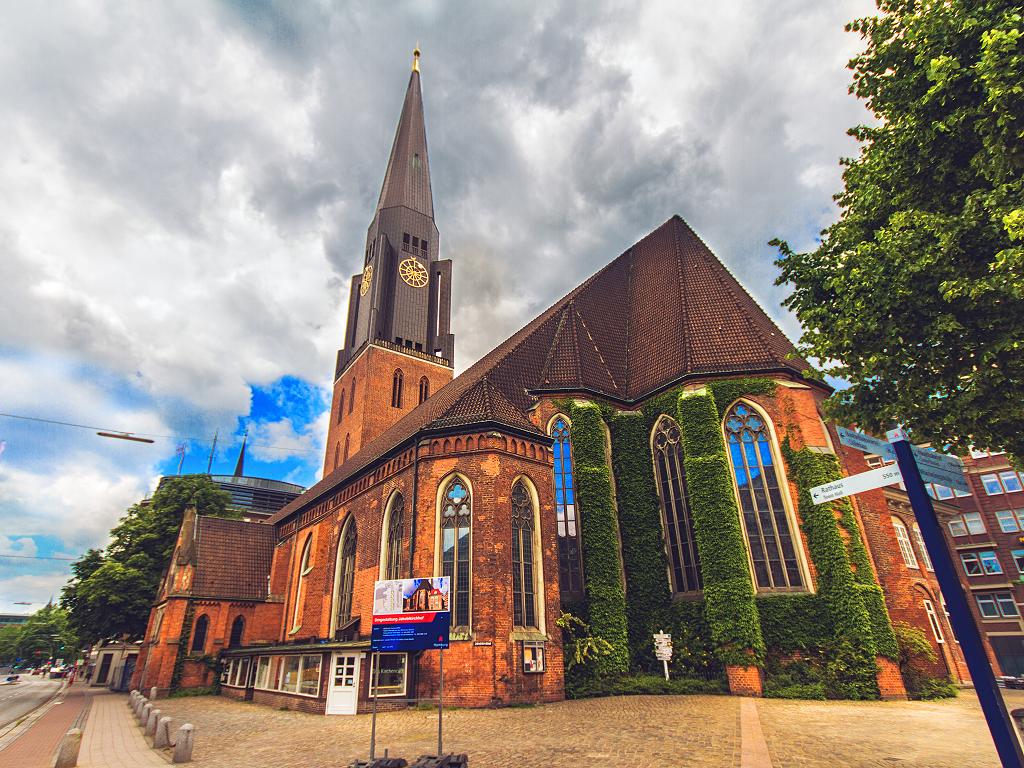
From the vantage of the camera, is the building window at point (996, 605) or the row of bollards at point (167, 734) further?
the building window at point (996, 605)

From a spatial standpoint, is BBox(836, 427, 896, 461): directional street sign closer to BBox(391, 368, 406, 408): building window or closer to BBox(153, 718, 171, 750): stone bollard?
BBox(153, 718, 171, 750): stone bollard

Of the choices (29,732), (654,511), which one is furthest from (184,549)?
(654,511)

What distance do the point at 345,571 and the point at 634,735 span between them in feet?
56.2

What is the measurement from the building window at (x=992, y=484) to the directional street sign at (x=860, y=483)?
3818 cm

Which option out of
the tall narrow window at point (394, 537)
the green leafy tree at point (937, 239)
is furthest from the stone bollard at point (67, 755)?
the green leafy tree at point (937, 239)

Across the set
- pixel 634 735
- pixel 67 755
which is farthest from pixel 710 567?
pixel 67 755

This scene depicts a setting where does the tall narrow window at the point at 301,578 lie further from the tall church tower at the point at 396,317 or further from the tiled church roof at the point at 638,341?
the tall church tower at the point at 396,317

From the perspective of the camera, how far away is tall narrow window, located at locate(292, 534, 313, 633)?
2895cm

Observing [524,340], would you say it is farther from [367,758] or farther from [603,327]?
[367,758]

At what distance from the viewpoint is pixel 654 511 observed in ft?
68.3

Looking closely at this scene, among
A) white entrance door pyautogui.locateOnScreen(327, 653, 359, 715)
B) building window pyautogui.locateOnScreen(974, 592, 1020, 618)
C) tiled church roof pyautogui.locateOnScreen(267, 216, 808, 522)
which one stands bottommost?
white entrance door pyautogui.locateOnScreen(327, 653, 359, 715)

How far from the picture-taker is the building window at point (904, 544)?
22.1 meters

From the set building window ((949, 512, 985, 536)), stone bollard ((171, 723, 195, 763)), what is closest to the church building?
stone bollard ((171, 723, 195, 763))

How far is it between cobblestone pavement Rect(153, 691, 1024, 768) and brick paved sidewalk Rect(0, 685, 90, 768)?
3.05 metres
